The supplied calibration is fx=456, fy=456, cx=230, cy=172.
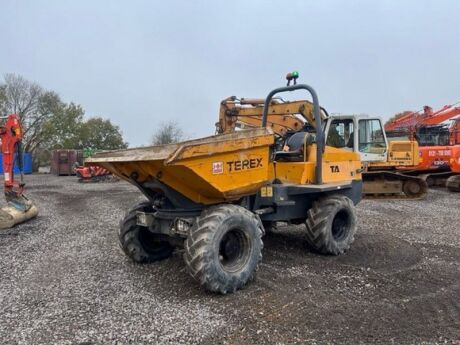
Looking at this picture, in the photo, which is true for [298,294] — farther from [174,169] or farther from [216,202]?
[174,169]

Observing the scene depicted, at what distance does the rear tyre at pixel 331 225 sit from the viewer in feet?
20.7

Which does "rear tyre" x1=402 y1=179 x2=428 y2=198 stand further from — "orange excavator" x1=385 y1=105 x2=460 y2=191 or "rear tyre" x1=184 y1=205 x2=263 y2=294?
"rear tyre" x1=184 y1=205 x2=263 y2=294

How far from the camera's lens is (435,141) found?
18859mm

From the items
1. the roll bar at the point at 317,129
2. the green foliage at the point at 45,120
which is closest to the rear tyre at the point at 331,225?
the roll bar at the point at 317,129

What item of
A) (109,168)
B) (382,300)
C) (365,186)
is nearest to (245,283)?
(382,300)

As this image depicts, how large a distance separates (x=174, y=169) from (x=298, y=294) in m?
1.84

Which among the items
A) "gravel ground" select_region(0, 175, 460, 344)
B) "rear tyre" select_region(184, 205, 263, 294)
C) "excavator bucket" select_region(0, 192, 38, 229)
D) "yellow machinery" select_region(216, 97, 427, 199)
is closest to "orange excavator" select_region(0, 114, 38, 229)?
"excavator bucket" select_region(0, 192, 38, 229)

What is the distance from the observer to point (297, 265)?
591cm

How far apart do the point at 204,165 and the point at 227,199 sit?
2.44 feet

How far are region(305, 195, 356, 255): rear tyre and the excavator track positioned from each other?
7.50 metres

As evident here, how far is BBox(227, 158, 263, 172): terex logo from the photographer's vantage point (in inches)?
195

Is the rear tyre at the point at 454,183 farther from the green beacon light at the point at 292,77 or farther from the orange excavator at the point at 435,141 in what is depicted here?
the green beacon light at the point at 292,77

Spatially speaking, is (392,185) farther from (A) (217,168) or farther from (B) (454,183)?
(A) (217,168)

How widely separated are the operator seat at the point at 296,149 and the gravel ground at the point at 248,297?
53.4 inches
